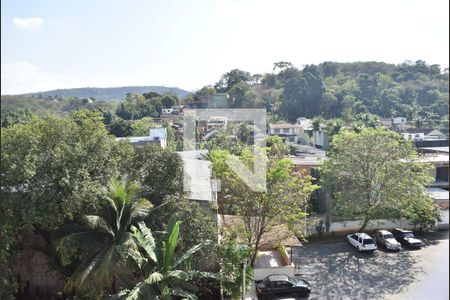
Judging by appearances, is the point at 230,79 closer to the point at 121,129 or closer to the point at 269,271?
the point at 121,129

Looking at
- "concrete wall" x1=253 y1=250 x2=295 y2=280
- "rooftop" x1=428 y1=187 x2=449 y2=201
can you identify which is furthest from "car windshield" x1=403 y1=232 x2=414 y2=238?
"concrete wall" x1=253 y1=250 x2=295 y2=280

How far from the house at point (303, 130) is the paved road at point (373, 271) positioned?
1748 cm

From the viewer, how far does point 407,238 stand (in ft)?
38.4

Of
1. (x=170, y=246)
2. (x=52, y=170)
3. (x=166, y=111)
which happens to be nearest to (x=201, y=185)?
(x=170, y=246)

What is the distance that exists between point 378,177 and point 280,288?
5.50 m

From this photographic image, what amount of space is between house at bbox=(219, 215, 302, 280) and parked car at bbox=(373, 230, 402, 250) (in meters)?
3.34

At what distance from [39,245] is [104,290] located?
1568mm

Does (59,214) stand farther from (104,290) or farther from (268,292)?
(268,292)

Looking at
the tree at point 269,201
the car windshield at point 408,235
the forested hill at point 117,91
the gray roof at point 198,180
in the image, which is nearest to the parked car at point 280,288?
the tree at point 269,201

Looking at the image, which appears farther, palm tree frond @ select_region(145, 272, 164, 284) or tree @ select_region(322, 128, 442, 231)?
tree @ select_region(322, 128, 442, 231)

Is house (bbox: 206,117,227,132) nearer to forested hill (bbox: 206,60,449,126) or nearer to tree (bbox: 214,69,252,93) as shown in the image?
forested hill (bbox: 206,60,449,126)

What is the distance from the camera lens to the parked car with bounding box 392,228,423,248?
1147 centimetres

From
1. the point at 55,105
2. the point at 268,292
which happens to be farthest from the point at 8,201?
the point at 55,105

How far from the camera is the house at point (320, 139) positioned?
87.7 ft
